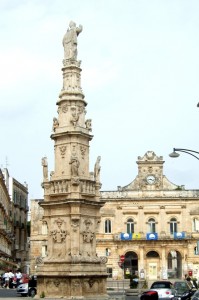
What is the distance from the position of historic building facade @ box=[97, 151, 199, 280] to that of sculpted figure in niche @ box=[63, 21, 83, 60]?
43011 millimetres

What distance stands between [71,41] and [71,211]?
329 inches

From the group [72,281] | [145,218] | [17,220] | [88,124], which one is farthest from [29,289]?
[17,220]

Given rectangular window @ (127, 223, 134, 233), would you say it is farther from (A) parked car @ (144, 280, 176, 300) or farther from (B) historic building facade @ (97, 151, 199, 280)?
(A) parked car @ (144, 280, 176, 300)

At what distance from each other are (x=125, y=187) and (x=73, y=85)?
44.8 metres

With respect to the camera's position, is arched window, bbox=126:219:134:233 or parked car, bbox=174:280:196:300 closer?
parked car, bbox=174:280:196:300

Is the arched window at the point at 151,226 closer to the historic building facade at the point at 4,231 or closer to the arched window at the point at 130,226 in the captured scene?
the arched window at the point at 130,226

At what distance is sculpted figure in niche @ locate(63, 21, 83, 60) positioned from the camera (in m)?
27.7

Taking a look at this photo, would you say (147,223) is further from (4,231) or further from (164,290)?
(164,290)

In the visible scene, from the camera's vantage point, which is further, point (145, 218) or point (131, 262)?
point (145, 218)

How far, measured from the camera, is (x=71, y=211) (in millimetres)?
24984

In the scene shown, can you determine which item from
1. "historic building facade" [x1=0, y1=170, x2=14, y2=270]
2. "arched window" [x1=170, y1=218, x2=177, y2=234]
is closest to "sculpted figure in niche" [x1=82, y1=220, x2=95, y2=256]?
"historic building facade" [x1=0, y1=170, x2=14, y2=270]

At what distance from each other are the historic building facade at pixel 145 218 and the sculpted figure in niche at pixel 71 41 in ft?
141

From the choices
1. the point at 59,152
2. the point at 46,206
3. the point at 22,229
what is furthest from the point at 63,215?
the point at 22,229

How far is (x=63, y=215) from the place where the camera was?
25.3 metres
